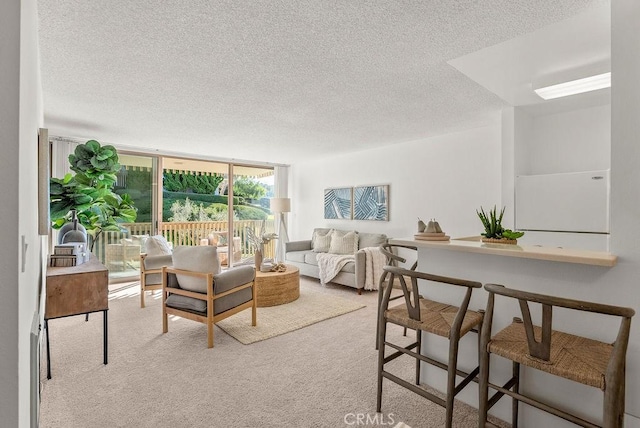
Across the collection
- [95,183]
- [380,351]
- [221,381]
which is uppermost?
[95,183]

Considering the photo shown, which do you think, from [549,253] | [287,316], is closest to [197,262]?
[287,316]

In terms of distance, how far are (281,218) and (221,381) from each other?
498 centimetres

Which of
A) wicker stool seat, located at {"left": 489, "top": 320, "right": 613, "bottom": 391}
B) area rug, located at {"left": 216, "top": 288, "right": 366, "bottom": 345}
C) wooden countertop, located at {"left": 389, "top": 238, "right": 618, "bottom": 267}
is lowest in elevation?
area rug, located at {"left": 216, "top": 288, "right": 366, "bottom": 345}

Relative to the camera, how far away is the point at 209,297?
2.92 meters

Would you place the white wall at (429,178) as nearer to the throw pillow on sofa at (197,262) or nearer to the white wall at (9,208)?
the throw pillow on sofa at (197,262)

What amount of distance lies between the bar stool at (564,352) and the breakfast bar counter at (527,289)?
203mm

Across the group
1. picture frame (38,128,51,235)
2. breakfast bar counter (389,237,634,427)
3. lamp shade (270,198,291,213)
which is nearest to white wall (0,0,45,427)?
picture frame (38,128,51,235)

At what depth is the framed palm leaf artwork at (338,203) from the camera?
6.30m

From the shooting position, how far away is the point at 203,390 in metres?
2.26

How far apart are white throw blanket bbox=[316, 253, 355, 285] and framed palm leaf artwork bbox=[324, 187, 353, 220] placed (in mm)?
1190

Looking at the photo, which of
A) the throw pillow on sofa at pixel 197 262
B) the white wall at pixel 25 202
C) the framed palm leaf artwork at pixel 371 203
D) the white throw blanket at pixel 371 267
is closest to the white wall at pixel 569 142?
the white throw blanket at pixel 371 267

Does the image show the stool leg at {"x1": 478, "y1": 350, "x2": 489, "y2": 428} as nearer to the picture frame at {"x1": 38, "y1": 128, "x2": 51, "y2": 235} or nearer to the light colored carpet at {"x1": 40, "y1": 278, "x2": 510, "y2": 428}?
the light colored carpet at {"x1": 40, "y1": 278, "x2": 510, "y2": 428}

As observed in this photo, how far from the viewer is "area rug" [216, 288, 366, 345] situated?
3.28 metres

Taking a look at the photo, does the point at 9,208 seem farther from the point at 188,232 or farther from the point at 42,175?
the point at 188,232
